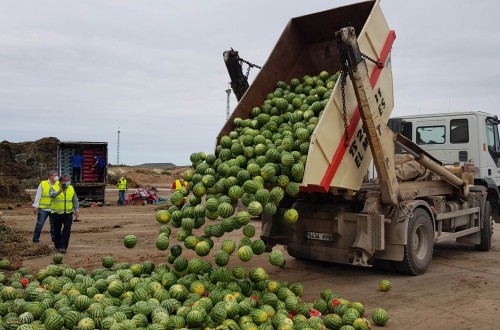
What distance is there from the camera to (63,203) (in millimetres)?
11984

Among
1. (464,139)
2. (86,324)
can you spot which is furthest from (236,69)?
(464,139)

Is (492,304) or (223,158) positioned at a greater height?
(223,158)

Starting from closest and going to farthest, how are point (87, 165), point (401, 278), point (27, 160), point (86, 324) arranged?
point (86, 324) → point (401, 278) → point (87, 165) → point (27, 160)

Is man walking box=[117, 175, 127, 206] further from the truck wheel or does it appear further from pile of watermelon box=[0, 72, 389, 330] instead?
the truck wheel

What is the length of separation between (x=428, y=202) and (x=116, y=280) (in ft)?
22.6

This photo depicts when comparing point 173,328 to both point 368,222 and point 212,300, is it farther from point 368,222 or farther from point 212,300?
point 368,222

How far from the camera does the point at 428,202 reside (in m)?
10.4

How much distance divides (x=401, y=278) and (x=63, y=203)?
8149 mm

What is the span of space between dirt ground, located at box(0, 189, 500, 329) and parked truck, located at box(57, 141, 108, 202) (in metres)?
10.7

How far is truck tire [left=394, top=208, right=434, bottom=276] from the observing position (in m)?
9.25

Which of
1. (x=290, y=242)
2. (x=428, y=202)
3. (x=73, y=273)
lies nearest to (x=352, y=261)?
(x=290, y=242)

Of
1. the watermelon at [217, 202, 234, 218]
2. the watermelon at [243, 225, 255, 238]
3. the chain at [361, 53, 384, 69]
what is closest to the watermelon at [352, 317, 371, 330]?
the watermelon at [243, 225, 255, 238]

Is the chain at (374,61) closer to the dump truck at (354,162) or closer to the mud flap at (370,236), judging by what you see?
the dump truck at (354,162)

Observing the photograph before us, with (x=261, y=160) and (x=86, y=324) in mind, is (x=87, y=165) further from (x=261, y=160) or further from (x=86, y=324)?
(x=86, y=324)
